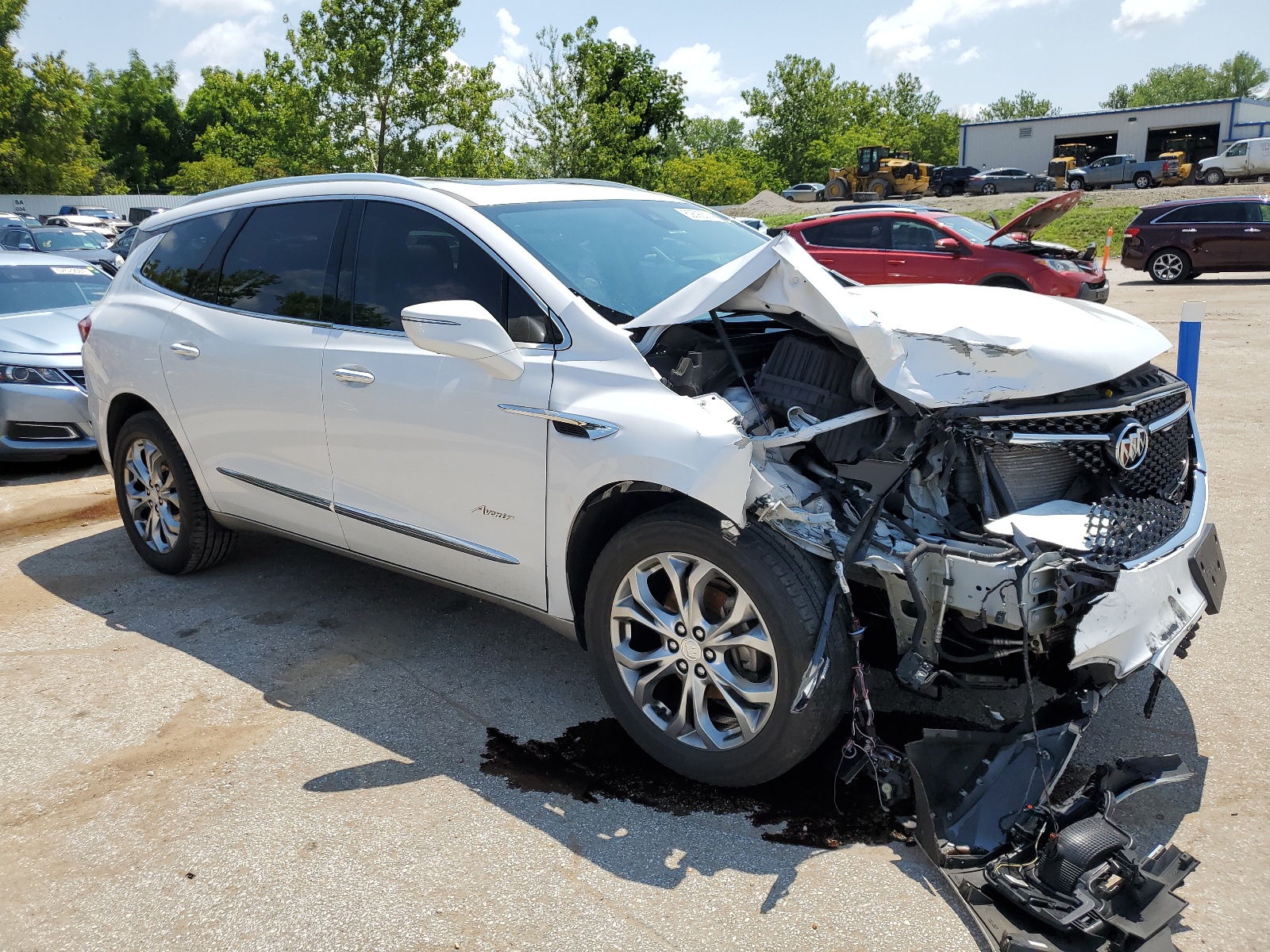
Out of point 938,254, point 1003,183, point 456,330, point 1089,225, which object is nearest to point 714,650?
point 456,330

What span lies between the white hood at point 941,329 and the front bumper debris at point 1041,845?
99 centimetres

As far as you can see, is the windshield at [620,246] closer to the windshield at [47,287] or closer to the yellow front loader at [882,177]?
the windshield at [47,287]

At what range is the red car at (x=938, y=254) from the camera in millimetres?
13680

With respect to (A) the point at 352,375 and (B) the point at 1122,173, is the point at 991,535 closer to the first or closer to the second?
(A) the point at 352,375

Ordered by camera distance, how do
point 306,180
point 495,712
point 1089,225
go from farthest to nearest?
point 1089,225
point 306,180
point 495,712

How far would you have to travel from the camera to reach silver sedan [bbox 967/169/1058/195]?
1917 inches

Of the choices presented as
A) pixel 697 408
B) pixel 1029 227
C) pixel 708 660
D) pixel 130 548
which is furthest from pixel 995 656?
pixel 130 548

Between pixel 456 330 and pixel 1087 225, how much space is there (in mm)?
34962

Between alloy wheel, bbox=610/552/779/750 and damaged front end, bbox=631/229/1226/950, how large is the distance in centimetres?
26

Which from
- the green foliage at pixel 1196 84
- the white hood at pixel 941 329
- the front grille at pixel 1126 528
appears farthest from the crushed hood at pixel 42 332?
the green foliage at pixel 1196 84

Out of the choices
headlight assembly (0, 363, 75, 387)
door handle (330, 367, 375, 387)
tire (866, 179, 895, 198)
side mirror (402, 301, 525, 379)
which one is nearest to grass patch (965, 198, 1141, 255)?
tire (866, 179, 895, 198)

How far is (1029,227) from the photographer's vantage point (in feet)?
16.8

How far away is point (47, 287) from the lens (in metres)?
9.20

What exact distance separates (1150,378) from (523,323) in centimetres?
212
